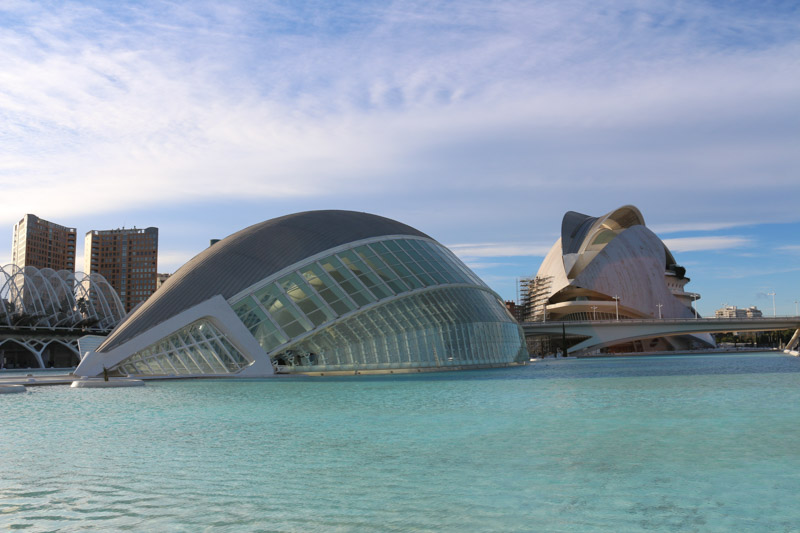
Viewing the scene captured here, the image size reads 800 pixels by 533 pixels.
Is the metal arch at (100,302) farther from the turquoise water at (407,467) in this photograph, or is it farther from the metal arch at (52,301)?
the turquoise water at (407,467)

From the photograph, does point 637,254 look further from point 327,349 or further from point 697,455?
point 697,455

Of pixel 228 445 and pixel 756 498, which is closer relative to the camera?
pixel 756 498

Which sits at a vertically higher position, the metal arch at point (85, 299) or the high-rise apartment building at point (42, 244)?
the high-rise apartment building at point (42, 244)

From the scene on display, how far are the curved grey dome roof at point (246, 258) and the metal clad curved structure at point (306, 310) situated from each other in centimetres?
7

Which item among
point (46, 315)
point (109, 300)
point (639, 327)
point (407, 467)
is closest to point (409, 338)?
point (407, 467)

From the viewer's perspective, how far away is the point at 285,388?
26.4m

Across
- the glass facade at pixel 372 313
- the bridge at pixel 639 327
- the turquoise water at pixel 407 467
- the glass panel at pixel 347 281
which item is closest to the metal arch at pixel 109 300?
the bridge at pixel 639 327

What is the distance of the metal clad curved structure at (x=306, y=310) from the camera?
1348 inches

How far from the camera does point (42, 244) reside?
174 metres

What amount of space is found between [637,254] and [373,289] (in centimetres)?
9824

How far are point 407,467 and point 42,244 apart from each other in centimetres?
18538

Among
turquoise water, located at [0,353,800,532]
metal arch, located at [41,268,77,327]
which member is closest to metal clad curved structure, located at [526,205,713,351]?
metal arch, located at [41,268,77,327]

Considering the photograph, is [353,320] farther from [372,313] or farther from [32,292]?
[32,292]

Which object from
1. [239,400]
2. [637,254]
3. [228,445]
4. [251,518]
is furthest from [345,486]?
[637,254]
